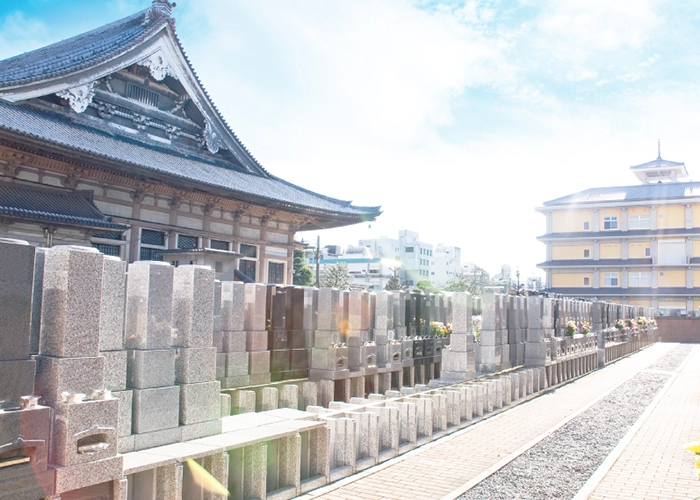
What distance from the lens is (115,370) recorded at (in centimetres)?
535

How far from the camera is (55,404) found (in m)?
4.49

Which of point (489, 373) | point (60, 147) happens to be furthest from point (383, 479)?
point (60, 147)

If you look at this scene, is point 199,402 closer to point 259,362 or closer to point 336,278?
point 259,362

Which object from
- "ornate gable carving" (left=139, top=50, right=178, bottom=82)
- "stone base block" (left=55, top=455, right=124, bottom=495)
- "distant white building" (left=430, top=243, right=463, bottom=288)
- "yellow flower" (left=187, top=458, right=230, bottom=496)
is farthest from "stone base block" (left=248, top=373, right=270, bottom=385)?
"distant white building" (left=430, top=243, right=463, bottom=288)

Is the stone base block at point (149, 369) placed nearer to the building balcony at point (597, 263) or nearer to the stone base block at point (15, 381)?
the stone base block at point (15, 381)

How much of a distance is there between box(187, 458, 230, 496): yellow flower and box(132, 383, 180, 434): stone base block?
0.52m

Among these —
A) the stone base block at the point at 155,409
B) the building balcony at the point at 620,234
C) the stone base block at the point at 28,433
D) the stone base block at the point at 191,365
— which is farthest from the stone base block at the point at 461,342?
the building balcony at the point at 620,234

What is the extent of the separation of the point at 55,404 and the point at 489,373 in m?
10.3

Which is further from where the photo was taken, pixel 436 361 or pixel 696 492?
pixel 436 361

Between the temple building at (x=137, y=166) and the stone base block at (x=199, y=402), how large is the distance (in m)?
9.45

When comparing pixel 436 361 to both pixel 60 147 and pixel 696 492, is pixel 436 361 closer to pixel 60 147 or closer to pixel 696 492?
pixel 696 492

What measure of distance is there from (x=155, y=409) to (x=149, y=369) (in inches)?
14.4

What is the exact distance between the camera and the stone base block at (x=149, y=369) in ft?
18.3

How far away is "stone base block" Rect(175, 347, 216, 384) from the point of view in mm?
6035
